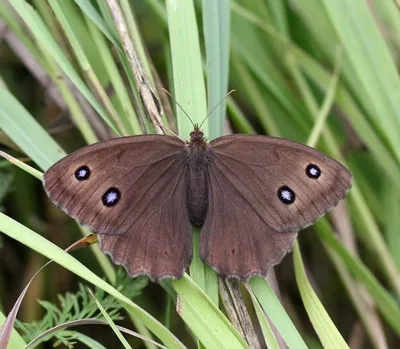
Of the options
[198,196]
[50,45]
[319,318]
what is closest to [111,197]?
[198,196]

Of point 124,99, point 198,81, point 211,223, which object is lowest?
point 211,223

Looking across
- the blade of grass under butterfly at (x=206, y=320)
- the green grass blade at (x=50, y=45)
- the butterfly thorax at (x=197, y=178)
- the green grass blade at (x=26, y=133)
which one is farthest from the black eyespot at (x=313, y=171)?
the green grass blade at (x=26, y=133)

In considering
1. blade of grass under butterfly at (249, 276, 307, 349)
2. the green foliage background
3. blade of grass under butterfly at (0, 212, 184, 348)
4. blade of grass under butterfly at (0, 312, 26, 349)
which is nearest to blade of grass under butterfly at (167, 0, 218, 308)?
the green foliage background

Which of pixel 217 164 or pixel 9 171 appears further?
pixel 9 171

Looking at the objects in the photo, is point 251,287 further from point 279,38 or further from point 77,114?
point 279,38

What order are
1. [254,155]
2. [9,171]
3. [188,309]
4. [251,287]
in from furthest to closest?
1. [9,171]
2. [254,155]
3. [251,287]
4. [188,309]

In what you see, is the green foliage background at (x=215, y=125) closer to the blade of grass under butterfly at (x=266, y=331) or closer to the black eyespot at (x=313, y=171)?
the blade of grass under butterfly at (x=266, y=331)

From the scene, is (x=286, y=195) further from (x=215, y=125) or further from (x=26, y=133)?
(x=26, y=133)

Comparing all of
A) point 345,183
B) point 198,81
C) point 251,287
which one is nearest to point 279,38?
point 198,81
